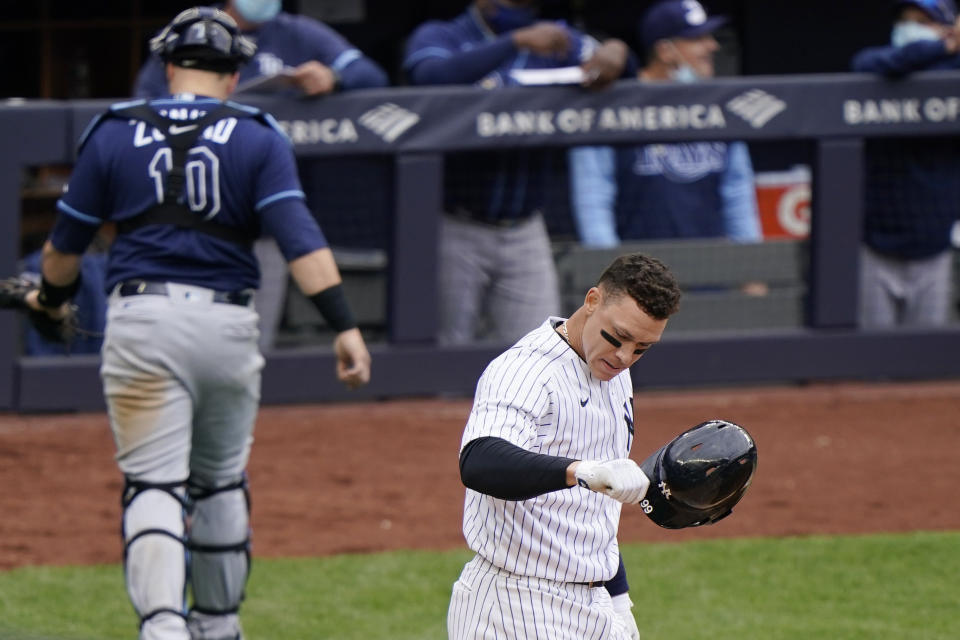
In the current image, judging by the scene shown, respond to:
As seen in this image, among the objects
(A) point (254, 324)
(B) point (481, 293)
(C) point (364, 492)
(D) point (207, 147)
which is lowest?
(C) point (364, 492)

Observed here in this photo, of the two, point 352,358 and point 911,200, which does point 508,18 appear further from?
point 352,358

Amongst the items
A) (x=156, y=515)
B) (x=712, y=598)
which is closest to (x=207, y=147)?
(x=156, y=515)

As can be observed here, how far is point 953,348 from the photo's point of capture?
7.74m

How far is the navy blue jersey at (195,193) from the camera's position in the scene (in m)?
4.05

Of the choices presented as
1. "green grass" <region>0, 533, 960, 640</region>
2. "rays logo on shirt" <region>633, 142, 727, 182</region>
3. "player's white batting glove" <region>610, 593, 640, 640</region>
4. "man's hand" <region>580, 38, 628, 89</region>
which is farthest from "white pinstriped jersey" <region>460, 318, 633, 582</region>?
"rays logo on shirt" <region>633, 142, 727, 182</region>

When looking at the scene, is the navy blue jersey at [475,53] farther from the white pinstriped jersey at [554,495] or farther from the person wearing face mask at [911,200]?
the white pinstriped jersey at [554,495]

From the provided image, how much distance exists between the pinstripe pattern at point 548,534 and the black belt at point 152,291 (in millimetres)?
1193

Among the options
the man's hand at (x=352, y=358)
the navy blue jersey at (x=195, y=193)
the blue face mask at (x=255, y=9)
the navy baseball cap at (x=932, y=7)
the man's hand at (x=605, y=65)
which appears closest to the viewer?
the navy blue jersey at (x=195, y=193)

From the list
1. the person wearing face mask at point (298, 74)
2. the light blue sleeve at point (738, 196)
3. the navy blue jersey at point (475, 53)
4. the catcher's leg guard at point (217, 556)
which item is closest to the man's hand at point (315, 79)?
the person wearing face mask at point (298, 74)

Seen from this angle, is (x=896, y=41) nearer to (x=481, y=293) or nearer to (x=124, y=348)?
(x=481, y=293)

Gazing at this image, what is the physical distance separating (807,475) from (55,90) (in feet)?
19.4

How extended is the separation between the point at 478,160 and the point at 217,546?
10.9 ft

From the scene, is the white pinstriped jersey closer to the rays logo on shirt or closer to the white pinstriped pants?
the white pinstriped pants

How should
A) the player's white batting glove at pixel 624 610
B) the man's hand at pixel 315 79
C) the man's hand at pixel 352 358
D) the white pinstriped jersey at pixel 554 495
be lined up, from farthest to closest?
the man's hand at pixel 315 79 < the man's hand at pixel 352 358 < the player's white batting glove at pixel 624 610 < the white pinstriped jersey at pixel 554 495
